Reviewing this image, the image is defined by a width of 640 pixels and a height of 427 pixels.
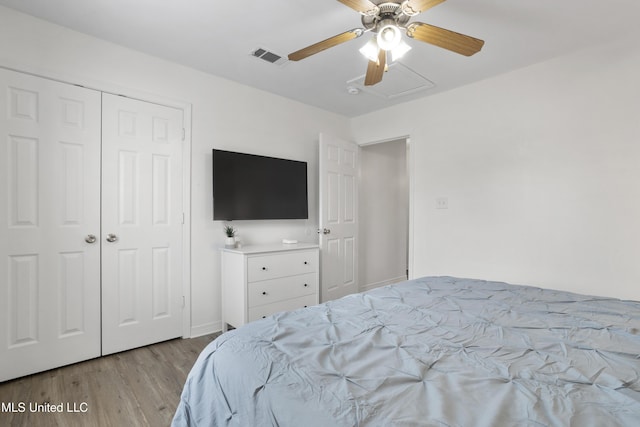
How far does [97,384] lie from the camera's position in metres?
2.08

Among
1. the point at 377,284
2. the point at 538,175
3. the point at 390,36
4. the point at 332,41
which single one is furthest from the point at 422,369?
the point at 377,284

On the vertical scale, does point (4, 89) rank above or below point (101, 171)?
above

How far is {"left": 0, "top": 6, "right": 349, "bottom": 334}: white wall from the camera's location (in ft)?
7.32

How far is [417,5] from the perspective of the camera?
1604 mm

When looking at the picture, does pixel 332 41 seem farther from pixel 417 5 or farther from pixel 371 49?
pixel 417 5

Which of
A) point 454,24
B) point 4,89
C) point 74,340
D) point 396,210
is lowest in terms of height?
point 74,340

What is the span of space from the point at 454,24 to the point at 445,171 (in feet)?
5.18

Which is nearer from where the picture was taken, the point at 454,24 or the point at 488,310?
the point at 488,310

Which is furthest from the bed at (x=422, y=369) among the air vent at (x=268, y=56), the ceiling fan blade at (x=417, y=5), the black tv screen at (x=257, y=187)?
the air vent at (x=268, y=56)

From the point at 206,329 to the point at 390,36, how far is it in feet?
9.53

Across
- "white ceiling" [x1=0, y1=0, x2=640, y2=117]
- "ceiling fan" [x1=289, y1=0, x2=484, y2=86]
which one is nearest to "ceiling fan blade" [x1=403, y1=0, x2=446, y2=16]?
"ceiling fan" [x1=289, y1=0, x2=484, y2=86]

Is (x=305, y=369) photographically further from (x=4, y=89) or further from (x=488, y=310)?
(x=4, y=89)

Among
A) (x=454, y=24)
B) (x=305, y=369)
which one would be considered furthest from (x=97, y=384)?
(x=454, y=24)

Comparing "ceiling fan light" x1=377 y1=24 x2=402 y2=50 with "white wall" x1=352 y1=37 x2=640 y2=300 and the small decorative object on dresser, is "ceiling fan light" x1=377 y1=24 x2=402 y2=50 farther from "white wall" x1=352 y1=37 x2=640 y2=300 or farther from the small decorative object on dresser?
the small decorative object on dresser
